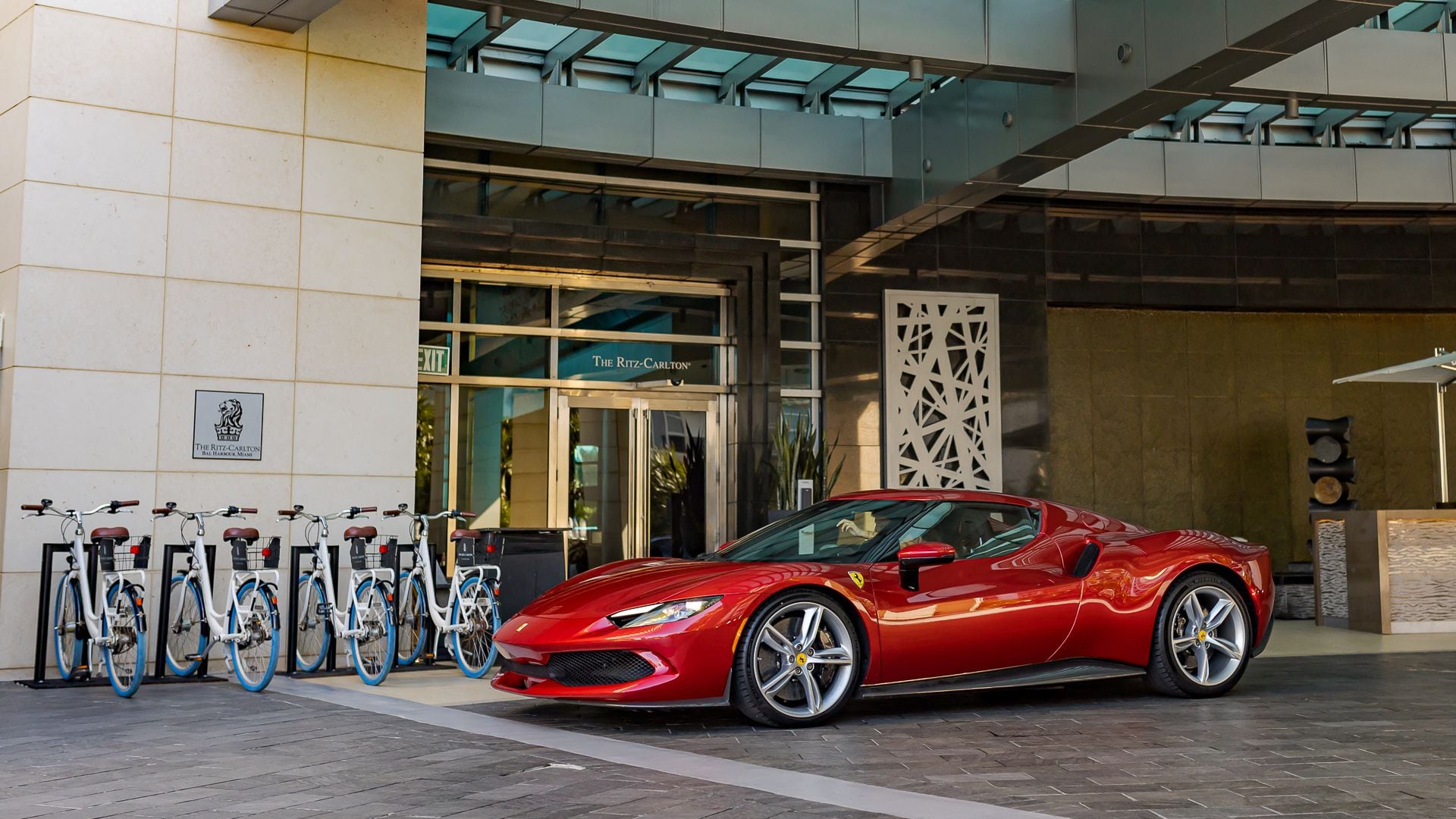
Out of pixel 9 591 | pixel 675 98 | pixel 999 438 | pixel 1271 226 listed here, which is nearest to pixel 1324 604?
pixel 999 438

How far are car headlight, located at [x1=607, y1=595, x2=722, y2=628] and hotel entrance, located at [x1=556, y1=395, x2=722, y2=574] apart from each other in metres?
6.56

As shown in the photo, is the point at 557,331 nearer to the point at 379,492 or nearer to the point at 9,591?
the point at 379,492

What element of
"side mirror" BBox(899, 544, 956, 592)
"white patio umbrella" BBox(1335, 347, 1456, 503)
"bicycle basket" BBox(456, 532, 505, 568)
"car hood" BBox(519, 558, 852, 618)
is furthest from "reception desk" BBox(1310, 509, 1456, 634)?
"bicycle basket" BBox(456, 532, 505, 568)

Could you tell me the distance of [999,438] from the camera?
534 inches

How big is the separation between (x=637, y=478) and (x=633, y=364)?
1.10m

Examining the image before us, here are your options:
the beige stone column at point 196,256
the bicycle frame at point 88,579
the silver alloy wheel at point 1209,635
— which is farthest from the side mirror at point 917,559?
the beige stone column at point 196,256

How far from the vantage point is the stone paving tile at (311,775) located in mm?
3756

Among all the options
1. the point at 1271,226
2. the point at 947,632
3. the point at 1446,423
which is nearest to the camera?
the point at 947,632

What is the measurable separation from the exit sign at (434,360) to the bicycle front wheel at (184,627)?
13.3 feet

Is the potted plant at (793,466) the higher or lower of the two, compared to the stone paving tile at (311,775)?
higher

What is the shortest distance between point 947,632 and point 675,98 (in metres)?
7.84

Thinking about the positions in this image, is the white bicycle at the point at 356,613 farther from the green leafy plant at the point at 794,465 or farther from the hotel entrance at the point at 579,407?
the green leafy plant at the point at 794,465

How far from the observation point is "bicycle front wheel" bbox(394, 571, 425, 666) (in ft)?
26.3

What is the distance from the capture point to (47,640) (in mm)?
7668
